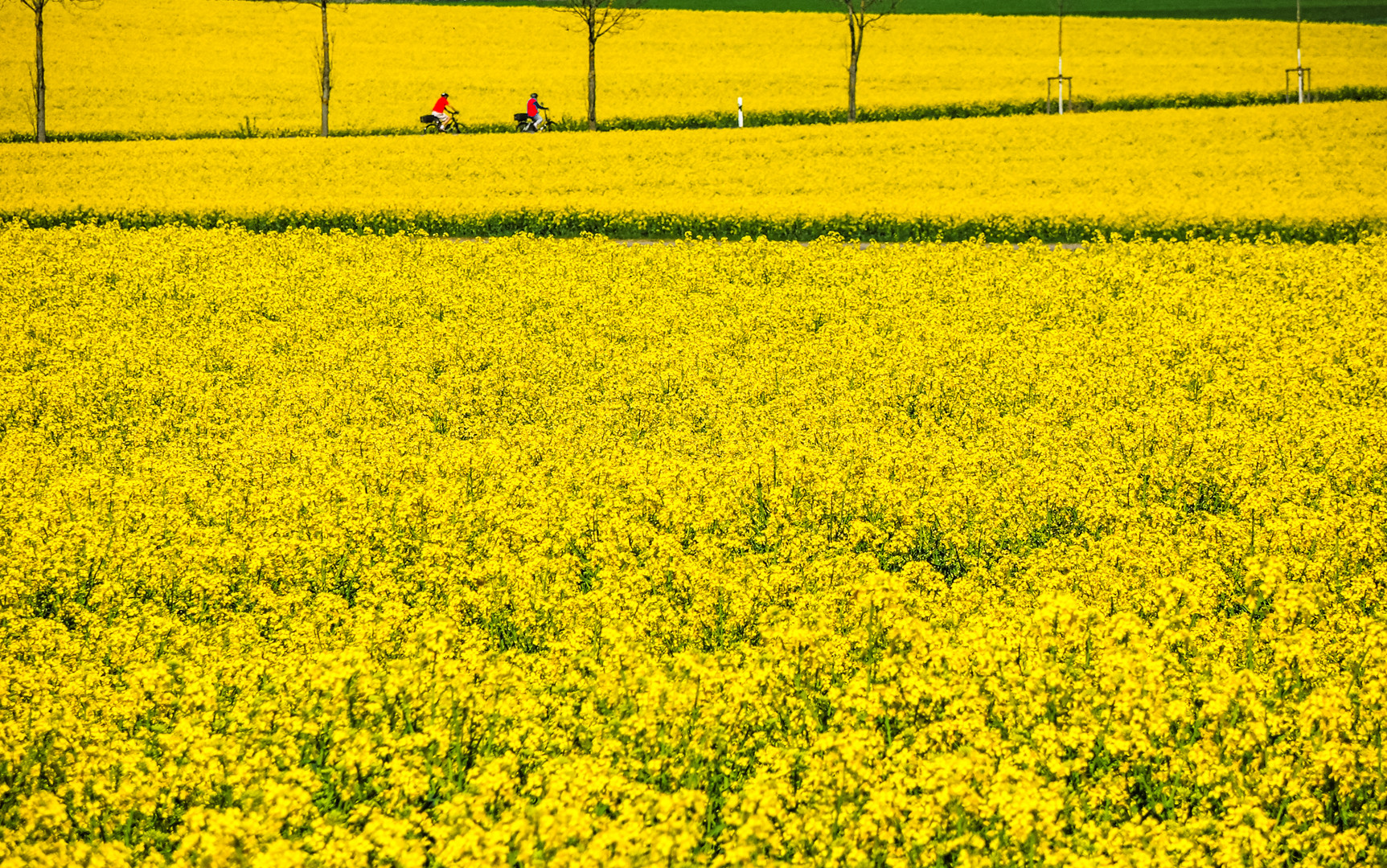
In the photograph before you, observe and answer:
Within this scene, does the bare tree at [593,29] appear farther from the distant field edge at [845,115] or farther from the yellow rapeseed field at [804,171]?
the yellow rapeseed field at [804,171]

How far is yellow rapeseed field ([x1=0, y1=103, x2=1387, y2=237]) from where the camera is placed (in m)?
25.1

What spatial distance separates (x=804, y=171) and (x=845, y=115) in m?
13.8

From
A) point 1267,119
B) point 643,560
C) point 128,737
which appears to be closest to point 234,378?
point 643,560

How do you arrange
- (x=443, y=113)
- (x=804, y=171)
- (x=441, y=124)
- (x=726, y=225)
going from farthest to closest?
(x=443, y=113), (x=441, y=124), (x=804, y=171), (x=726, y=225)

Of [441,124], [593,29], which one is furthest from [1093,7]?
[441,124]

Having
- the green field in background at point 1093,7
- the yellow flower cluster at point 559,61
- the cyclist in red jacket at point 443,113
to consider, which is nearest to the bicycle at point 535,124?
the cyclist in red jacket at point 443,113

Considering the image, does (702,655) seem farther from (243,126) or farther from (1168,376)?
(243,126)

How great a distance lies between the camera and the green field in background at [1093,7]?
73.9 meters

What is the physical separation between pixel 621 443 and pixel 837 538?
7.91 ft

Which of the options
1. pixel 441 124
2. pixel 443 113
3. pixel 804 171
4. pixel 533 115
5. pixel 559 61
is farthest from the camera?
pixel 559 61

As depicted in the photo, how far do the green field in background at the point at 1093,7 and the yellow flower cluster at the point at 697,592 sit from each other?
2541 inches

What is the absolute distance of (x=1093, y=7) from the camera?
79188mm

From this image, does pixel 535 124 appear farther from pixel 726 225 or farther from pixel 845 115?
pixel 726 225

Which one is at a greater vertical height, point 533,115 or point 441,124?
point 533,115
